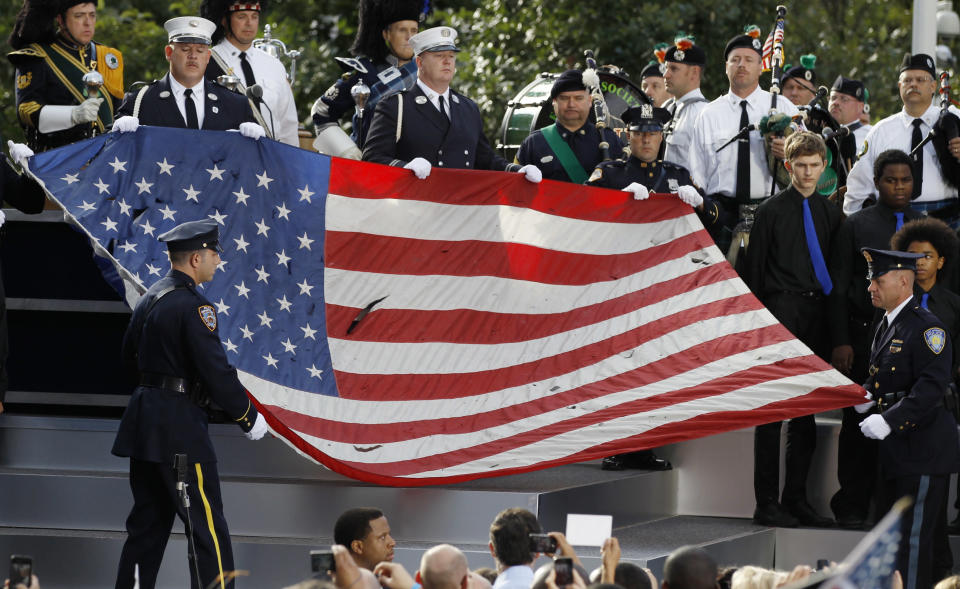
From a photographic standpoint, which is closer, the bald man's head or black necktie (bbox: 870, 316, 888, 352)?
the bald man's head

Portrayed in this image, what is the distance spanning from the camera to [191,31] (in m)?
9.04

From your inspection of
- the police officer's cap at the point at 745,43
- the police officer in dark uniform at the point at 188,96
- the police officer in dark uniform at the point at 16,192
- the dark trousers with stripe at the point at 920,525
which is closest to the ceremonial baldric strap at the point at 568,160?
the police officer's cap at the point at 745,43

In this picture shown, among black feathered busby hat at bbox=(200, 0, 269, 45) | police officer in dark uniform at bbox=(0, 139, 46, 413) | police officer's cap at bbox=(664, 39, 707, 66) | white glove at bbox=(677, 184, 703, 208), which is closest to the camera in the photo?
police officer in dark uniform at bbox=(0, 139, 46, 413)

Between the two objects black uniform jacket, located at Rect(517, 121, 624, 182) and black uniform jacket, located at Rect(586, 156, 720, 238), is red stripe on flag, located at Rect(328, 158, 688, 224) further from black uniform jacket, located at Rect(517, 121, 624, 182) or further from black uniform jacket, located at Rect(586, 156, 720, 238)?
black uniform jacket, located at Rect(517, 121, 624, 182)

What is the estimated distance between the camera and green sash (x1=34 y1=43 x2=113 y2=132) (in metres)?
9.73

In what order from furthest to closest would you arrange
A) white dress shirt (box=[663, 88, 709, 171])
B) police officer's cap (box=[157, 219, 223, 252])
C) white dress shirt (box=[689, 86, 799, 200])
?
white dress shirt (box=[663, 88, 709, 171])
white dress shirt (box=[689, 86, 799, 200])
police officer's cap (box=[157, 219, 223, 252])

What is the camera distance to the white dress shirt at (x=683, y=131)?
34.9ft

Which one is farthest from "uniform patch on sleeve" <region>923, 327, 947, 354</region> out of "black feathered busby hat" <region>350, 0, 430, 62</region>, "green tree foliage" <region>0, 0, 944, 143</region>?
"green tree foliage" <region>0, 0, 944, 143</region>

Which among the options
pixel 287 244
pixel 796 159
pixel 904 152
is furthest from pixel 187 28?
pixel 904 152

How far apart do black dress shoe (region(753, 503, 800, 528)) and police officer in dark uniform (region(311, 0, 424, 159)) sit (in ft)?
10.6

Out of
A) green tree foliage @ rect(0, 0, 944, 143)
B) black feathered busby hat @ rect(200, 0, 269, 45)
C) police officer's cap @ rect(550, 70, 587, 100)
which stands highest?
green tree foliage @ rect(0, 0, 944, 143)

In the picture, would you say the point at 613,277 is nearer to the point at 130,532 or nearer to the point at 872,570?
the point at 130,532

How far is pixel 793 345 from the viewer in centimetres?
899

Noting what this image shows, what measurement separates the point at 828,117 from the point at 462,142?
2916mm
